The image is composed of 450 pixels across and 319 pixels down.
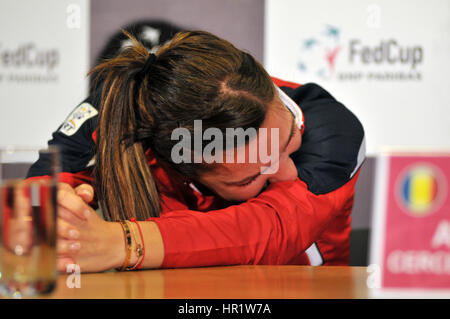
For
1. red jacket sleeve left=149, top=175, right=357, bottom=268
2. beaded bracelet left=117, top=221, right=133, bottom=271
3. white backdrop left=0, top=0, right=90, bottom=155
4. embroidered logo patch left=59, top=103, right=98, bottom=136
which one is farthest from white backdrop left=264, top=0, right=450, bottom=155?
beaded bracelet left=117, top=221, right=133, bottom=271

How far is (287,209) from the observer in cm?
82

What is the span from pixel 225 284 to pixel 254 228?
0.76ft

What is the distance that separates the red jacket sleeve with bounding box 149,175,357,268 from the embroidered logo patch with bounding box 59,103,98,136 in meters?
0.47

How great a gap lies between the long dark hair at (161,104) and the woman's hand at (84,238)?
0.68 feet

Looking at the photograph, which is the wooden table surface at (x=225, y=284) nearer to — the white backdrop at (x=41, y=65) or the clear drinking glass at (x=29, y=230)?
the clear drinking glass at (x=29, y=230)

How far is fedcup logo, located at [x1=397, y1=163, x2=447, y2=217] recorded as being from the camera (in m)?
0.42

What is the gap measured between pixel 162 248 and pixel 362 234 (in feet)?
2.01

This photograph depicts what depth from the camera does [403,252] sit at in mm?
426

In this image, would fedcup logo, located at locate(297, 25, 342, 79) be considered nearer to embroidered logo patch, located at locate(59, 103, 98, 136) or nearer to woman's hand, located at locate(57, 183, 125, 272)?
embroidered logo patch, located at locate(59, 103, 98, 136)

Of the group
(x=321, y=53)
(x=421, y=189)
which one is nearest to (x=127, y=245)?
(x=421, y=189)

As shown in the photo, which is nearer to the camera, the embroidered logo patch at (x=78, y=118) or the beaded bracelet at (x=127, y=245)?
the beaded bracelet at (x=127, y=245)

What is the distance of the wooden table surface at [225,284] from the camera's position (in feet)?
1.56

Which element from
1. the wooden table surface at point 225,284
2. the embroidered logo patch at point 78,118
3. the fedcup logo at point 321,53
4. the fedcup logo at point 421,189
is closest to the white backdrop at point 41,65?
the fedcup logo at point 321,53

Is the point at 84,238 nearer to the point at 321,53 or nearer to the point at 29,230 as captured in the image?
the point at 29,230
